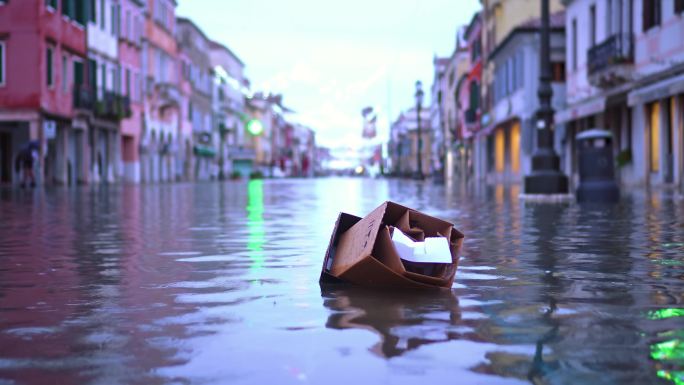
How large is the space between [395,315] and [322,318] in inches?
13.8

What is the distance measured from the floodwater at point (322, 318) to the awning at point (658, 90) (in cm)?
1521

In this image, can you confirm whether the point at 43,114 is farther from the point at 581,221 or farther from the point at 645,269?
the point at 645,269

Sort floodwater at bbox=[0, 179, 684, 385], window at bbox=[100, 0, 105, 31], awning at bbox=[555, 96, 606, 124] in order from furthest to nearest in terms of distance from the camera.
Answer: window at bbox=[100, 0, 105, 31], awning at bbox=[555, 96, 606, 124], floodwater at bbox=[0, 179, 684, 385]

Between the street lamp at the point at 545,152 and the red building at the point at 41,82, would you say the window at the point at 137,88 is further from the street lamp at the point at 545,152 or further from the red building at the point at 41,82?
the street lamp at the point at 545,152

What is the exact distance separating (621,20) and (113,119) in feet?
96.5

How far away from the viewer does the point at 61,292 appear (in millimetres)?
5629

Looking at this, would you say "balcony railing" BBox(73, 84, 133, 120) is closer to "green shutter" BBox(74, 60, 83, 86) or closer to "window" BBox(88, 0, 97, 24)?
"green shutter" BBox(74, 60, 83, 86)

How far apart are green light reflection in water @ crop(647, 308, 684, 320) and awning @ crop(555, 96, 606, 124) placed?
27356 millimetres

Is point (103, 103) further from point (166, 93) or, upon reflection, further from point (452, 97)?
point (452, 97)

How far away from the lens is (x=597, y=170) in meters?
18.6

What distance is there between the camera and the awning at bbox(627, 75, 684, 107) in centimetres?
2327

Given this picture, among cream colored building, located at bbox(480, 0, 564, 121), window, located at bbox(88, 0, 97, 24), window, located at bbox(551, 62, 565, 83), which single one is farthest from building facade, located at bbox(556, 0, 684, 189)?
window, located at bbox(88, 0, 97, 24)

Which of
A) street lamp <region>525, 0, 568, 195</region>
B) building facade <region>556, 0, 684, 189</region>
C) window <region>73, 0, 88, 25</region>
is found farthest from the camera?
window <region>73, 0, 88, 25</region>

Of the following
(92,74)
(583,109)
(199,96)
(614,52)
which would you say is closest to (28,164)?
(92,74)
